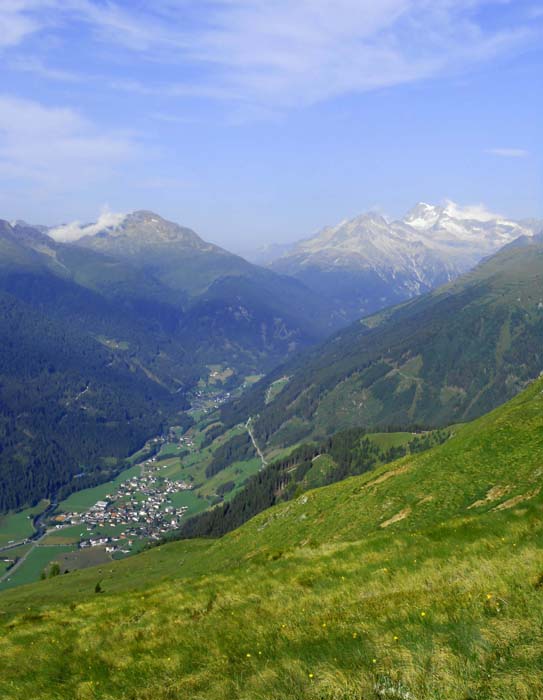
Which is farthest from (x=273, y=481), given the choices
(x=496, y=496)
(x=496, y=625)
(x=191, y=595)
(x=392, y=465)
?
(x=496, y=625)

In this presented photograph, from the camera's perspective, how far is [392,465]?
75.4 m

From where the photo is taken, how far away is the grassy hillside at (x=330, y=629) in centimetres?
1659

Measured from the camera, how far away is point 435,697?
15.3 metres

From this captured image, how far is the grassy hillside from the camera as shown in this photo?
16594 mm

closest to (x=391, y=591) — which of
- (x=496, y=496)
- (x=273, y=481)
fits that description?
(x=496, y=496)

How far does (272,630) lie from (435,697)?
390 inches

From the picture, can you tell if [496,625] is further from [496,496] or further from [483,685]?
[496,496]

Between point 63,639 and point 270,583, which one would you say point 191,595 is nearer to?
point 270,583

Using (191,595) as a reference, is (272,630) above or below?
above

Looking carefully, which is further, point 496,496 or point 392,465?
point 392,465

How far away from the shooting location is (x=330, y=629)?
72.5 ft

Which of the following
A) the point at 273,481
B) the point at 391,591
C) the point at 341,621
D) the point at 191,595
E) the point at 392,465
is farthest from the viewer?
the point at 273,481

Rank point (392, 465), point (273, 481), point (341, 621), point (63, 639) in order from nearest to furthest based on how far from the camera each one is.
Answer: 1. point (341, 621)
2. point (63, 639)
3. point (392, 465)
4. point (273, 481)

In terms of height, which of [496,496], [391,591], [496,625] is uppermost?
[496,625]
